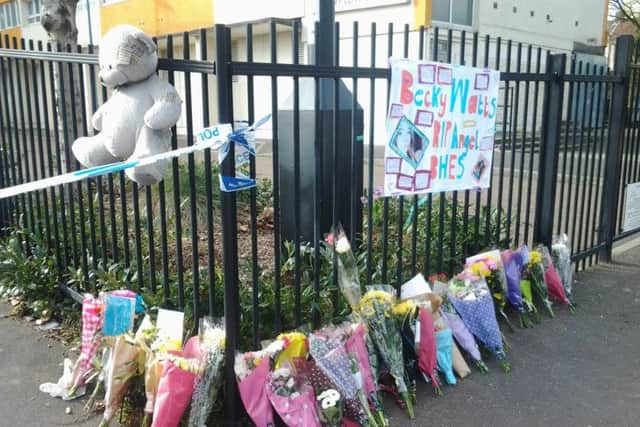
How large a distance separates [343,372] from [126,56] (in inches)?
75.6

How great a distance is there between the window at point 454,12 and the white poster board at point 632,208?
37.9 ft

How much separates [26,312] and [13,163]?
1.31 meters

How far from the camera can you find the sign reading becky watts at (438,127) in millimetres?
3443

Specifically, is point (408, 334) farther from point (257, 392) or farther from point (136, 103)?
point (136, 103)

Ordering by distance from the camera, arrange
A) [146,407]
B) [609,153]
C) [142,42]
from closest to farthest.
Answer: [146,407] < [142,42] < [609,153]

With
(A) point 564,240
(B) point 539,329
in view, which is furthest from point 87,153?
(A) point 564,240

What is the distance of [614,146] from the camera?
5508 millimetres

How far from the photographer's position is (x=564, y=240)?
480cm

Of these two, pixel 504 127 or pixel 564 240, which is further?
pixel 564 240

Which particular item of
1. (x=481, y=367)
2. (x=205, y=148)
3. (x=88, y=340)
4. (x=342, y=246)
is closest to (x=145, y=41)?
(x=205, y=148)

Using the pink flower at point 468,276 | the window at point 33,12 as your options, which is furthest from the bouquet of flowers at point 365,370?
the window at point 33,12

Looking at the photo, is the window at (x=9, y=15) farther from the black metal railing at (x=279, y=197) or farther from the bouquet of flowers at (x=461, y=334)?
the bouquet of flowers at (x=461, y=334)

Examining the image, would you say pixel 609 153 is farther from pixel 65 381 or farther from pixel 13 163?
pixel 13 163

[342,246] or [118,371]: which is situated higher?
[342,246]
